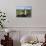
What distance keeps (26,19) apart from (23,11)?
0.20 metres

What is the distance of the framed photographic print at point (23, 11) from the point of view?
10.5 ft

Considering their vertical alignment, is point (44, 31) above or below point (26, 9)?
below

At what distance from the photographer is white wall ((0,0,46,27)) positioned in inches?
126

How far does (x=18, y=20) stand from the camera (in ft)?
10.6

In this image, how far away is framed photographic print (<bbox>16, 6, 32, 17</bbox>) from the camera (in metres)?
3.20

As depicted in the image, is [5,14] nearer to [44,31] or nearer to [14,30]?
[14,30]

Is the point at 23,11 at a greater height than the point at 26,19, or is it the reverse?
the point at 23,11

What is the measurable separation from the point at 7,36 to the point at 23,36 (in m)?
0.38

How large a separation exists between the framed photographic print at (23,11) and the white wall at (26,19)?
2.8 inches

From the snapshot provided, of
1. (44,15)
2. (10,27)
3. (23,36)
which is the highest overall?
(44,15)

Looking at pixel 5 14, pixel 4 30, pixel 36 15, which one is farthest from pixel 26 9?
pixel 4 30

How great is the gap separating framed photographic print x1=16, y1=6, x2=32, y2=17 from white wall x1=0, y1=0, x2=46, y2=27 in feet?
0.24

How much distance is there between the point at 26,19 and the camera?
324cm

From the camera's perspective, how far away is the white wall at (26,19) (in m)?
3.19
